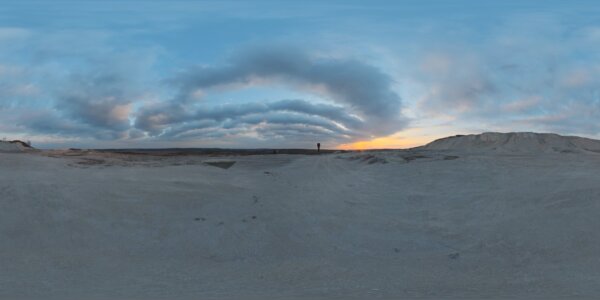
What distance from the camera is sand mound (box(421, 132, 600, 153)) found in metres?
29.8

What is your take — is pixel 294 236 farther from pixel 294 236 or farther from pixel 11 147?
pixel 11 147

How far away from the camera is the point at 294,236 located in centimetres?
1066

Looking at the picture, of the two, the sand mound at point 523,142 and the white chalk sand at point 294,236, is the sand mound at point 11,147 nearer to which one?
the white chalk sand at point 294,236

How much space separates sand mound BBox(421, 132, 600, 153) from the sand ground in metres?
12.4

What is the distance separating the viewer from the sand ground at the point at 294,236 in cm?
754

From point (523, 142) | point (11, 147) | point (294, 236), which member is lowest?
point (294, 236)

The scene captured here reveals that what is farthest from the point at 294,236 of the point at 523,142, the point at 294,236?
the point at 523,142

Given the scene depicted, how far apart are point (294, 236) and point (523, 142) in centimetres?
2456

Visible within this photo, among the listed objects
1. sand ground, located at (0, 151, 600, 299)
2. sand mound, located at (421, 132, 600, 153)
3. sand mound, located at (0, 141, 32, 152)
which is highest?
sand mound, located at (421, 132, 600, 153)

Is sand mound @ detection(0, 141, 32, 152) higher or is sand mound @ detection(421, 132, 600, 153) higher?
sand mound @ detection(421, 132, 600, 153)

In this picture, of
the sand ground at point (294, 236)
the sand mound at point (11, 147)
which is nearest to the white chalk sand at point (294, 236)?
the sand ground at point (294, 236)

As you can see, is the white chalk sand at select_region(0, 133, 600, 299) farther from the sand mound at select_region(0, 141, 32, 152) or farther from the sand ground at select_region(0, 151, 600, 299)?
the sand mound at select_region(0, 141, 32, 152)

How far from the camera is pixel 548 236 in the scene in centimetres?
1028

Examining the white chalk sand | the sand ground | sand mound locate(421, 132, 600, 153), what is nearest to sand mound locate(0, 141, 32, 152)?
the white chalk sand
